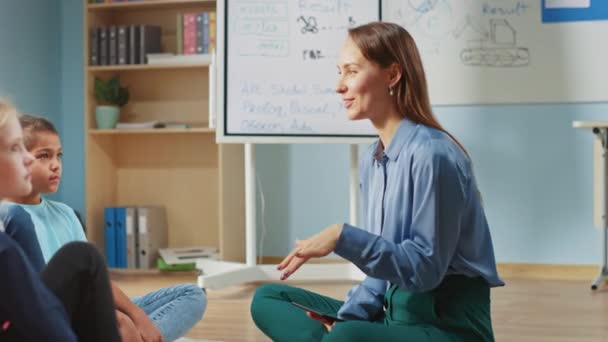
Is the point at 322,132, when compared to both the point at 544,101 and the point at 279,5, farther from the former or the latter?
the point at 544,101

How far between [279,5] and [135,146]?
146 centimetres

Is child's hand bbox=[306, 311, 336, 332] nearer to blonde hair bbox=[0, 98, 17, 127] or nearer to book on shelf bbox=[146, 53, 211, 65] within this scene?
blonde hair bbox=[0, 98, 17, 127]

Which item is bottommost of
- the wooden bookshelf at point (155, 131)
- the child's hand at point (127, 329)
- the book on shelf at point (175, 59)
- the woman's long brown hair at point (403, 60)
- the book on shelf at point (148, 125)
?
the child's hand at point (127, 329)

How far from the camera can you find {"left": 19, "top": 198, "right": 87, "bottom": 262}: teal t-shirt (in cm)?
181

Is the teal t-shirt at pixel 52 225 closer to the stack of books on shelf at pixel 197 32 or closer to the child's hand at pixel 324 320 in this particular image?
the child's hand at pixel 324 320

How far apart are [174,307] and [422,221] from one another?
2.63ft

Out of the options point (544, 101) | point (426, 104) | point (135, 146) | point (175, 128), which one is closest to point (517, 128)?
point (544, 101)

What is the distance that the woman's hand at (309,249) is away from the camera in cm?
144

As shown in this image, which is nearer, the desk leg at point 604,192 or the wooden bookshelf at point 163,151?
the desk leg at point 604,192

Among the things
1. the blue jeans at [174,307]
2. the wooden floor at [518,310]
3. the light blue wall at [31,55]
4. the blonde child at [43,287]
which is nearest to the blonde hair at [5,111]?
the blonde child at [43,287]

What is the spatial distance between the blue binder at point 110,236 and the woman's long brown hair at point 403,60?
9.85ft

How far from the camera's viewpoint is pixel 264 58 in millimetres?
3715

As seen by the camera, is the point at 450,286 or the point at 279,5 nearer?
the point at 450,286

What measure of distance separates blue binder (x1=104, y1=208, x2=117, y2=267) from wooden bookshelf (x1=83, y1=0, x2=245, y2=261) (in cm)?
8
